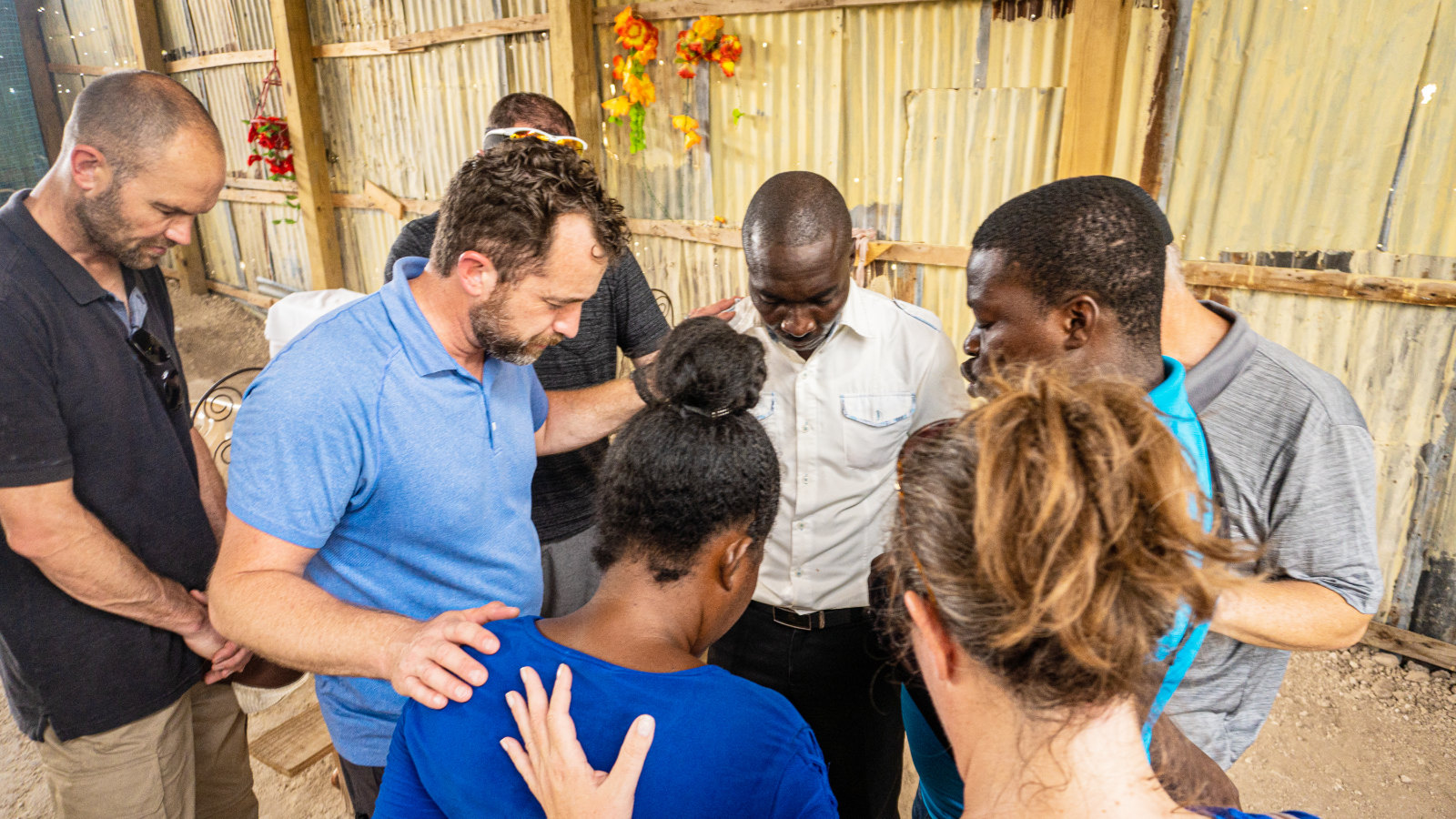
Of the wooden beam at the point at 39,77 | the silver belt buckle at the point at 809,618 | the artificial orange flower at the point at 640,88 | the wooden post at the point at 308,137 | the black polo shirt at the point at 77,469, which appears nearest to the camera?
the black polo shirt at the point at 77,469

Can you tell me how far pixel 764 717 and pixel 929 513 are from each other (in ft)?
1.54

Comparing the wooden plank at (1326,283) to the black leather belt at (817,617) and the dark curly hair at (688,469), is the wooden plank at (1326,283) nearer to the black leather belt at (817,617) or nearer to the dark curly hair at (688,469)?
the black leather belt at (817,617)

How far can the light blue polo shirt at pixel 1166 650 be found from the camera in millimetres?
1087

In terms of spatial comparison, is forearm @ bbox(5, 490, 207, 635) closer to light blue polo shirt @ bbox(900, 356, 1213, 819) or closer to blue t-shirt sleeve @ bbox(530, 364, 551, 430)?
blue t-shirt sleeve @ bbox(530, 364, 551, 430)

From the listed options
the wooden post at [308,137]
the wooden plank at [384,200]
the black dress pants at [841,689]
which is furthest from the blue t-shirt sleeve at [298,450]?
the wooden post at [308,137]

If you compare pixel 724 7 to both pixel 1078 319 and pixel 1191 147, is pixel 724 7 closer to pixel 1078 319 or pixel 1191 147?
pixel 1191 147

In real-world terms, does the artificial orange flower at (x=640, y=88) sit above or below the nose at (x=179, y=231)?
above

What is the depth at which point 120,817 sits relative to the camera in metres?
1.96

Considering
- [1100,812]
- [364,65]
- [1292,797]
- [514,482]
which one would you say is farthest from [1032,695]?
[364,65]

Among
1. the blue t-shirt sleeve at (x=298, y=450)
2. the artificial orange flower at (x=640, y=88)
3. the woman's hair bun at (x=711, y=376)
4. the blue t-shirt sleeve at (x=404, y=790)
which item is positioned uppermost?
the artificial orange flower at (x=640, y=88)

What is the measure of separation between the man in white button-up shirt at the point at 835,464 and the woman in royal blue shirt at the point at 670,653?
0.67 meters

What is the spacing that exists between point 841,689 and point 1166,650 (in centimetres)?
127

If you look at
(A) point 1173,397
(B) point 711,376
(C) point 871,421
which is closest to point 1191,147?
(C) point 871,421

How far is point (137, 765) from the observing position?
6.45 ft
